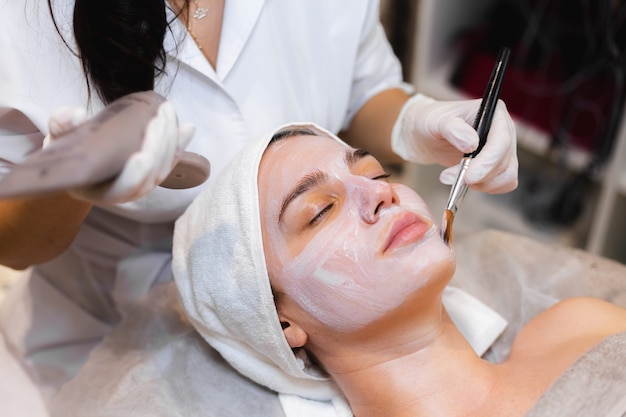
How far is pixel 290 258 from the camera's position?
95 centimetres

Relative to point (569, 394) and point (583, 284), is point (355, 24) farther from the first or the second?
point (569, 394)

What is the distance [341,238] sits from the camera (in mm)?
916

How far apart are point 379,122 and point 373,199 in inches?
17.3

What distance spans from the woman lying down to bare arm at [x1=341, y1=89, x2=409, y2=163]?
0.29 meters

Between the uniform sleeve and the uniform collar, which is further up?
the uniform collar

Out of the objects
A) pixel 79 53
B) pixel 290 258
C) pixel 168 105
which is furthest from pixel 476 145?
pixel 79 53

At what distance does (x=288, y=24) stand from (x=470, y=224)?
1382mm

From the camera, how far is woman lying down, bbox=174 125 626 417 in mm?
911

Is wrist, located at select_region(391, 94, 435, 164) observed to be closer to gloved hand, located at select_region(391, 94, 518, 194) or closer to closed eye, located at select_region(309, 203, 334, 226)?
gloved hand, located at select_region(391, 94, 518, 194)

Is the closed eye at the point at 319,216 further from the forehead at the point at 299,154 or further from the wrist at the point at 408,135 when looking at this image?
the wrist at the point at 408,135

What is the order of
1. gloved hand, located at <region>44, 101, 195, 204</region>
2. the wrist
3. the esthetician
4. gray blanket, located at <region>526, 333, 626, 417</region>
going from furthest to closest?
the wrist → the esthetician → gray blanket, located at <region>526, 333, 626, 417</region> → gloved hand, located at <region>44, 101, 195, 204</region>

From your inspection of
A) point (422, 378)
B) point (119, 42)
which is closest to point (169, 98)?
point (119, 42)

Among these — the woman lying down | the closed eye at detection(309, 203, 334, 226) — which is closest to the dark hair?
the woman lying down

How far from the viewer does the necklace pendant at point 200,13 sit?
1106mm
